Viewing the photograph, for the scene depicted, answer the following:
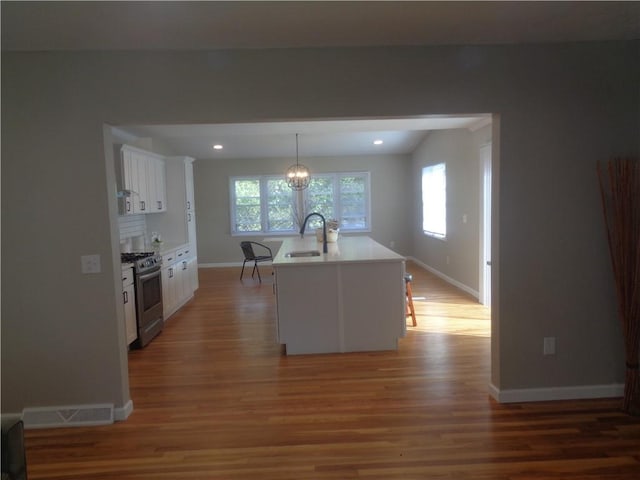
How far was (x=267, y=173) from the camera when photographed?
29.6 feet

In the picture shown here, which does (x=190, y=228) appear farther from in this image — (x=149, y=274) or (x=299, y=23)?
(x=299, y=23)

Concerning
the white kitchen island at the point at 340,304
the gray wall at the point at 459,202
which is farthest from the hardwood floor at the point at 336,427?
the gray wall at the point at 459,202

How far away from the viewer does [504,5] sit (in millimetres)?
2158

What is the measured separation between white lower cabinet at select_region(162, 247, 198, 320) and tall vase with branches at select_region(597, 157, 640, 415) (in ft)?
14.6

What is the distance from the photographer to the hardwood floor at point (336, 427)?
7.41 ft

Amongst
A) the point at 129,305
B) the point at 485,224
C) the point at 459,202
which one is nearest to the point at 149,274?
the point at 129,305

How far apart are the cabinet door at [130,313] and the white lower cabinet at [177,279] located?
95 centimetres

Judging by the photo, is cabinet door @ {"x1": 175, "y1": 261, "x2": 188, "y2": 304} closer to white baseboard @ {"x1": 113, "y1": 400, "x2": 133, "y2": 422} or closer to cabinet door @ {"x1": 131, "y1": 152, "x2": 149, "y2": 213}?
A: cabinet door @ {"x1": 131, "y1": 152, "x2": 149, "y2": 213}

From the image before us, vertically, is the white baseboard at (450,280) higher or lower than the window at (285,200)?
lower

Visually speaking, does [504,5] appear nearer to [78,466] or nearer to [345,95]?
[345,95]

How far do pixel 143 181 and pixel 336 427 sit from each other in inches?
163

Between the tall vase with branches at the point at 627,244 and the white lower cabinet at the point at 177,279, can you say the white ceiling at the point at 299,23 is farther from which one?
the white lower cabinet at the point at 177,279

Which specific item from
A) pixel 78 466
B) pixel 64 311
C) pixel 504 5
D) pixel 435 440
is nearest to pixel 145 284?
pixel 64 311

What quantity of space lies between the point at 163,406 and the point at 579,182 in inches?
124
